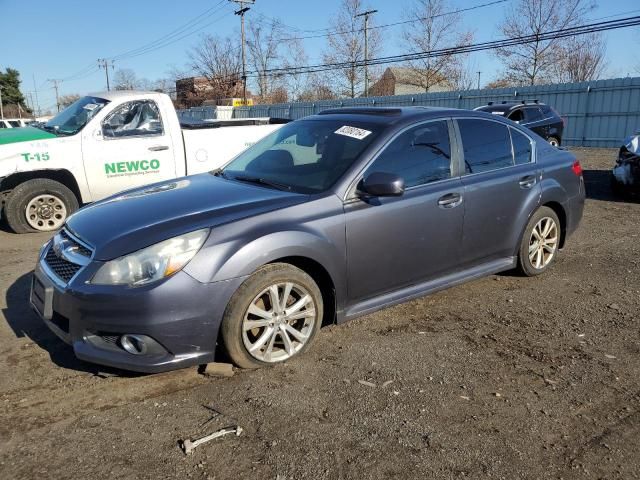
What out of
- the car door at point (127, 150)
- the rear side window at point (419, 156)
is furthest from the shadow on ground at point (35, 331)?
the car door at point (127, 150)

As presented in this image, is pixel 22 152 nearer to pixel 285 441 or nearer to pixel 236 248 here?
pixel 236 248

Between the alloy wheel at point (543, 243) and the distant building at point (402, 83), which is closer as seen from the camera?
the alloy wheel at point (543, 243)

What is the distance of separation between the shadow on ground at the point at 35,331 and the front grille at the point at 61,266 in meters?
0.63

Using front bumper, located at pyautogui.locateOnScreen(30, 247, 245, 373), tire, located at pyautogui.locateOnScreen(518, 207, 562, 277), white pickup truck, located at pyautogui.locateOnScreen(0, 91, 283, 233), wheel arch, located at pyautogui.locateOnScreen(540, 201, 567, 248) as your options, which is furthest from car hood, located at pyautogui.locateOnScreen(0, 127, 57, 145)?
wheel arch, located at pyautogui.locateOnScreen(540, 201, 567, 248)

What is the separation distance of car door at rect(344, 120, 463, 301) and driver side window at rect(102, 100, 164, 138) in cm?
481

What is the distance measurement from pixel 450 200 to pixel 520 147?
4.18 feet

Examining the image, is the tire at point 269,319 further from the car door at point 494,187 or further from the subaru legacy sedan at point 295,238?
the car door at point 494,187

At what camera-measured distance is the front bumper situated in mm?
2957

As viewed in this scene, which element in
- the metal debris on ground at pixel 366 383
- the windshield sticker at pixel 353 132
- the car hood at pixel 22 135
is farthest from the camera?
the car hood at pixel 22 135

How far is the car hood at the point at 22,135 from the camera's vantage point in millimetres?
6887

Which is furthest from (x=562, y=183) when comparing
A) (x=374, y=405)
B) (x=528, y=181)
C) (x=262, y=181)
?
(x=374, y=405)

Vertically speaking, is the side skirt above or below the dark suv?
below

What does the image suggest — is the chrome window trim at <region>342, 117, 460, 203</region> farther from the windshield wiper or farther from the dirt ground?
the dirt ground

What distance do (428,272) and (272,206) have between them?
4.73 ft
